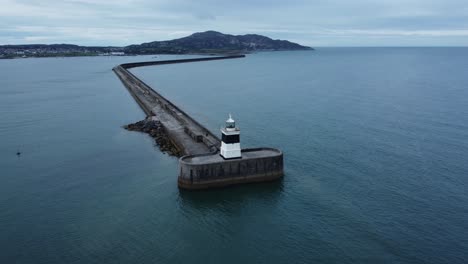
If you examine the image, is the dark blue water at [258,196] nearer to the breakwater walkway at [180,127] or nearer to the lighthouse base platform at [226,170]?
the lighthouse base platform at [226,170]

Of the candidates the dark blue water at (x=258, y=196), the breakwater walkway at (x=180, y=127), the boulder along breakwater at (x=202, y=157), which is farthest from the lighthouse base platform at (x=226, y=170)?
the breakwater walkway at (x=180, y=127)

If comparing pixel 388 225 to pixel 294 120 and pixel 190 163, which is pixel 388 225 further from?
pixel 294 120

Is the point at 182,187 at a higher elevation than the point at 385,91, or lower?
lower

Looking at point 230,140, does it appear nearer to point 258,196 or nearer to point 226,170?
point 226,170

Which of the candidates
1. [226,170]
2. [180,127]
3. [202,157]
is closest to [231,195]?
[226,170]

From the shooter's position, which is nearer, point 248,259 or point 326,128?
point 248,259

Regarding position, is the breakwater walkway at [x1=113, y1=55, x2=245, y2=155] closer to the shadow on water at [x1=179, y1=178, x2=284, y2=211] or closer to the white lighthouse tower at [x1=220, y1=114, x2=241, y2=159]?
the white lighthouse tower at [x1=220, y1=114, x2=241, y2=159]

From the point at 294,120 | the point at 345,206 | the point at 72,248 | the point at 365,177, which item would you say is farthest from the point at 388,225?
the point at 294,120
